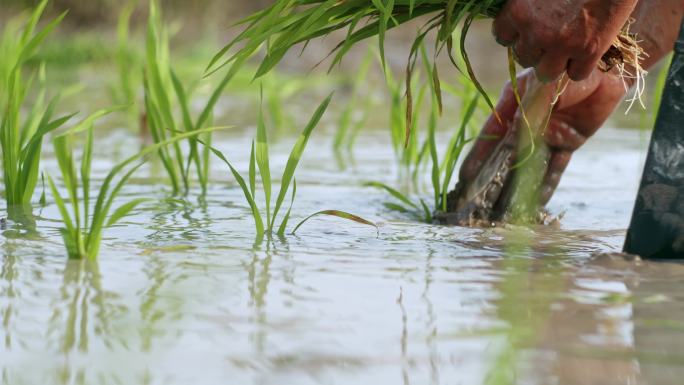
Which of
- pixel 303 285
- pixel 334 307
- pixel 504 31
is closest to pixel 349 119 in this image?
pixel 504 31

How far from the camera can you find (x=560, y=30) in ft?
6.64

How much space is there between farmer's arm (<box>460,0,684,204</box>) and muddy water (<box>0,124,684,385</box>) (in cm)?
22

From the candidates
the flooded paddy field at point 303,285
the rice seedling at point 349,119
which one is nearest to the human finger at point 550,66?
the flooded paddy field at point 303,285

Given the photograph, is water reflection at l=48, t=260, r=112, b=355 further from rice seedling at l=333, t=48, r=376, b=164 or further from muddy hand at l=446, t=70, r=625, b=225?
rice seedling at l=333, t=48, r=376, b=164

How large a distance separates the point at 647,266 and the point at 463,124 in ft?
2.39

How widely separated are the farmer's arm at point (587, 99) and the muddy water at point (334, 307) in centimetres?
22

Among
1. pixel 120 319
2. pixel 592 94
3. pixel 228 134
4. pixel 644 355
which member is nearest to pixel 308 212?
pixel 592 94

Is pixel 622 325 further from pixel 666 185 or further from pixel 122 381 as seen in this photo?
pixel 122 381

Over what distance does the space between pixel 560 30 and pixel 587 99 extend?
532 mm

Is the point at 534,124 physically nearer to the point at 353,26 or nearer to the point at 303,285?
the point at 353,26

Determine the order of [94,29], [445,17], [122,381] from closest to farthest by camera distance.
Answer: [122,381], [445,17], [94,29]

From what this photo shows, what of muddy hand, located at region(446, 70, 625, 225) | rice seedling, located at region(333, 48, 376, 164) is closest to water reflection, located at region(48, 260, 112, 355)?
muddy hand, located at region(446, 70, 625, 225)

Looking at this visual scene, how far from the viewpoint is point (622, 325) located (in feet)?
5.25

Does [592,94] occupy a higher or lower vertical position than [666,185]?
higher
